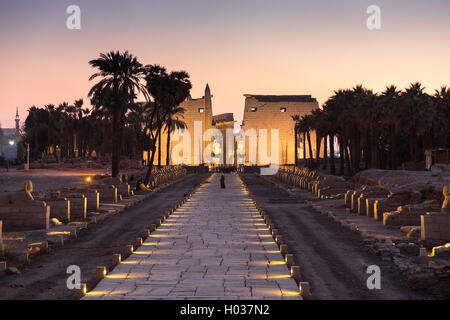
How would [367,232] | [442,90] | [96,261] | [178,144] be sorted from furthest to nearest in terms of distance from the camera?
[178,144] < [442,90] < [367,232] < [96,261]

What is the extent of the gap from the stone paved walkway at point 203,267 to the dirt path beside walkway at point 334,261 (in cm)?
70

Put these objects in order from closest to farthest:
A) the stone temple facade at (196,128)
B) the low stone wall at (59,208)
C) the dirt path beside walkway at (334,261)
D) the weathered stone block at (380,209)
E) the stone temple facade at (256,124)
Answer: the dirt path beside walkway at (334,261)
the low stone wall at (59,208)
the weathered stone block at (380,209)
the stone temple facade at (196,128)
the stone temple facade at (256,124)

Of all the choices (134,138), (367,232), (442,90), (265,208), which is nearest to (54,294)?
(367,232)

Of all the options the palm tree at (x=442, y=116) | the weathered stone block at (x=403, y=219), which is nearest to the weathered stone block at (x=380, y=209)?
the weathered stone block at (x=403, y=219)

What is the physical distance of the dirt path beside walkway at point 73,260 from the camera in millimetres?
10359

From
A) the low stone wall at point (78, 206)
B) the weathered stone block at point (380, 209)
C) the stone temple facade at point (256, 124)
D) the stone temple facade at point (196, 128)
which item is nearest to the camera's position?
the weathered stone block at point (380, 209)

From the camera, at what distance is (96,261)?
44.7ft

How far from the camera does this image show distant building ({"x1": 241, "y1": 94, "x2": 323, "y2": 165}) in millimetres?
135000

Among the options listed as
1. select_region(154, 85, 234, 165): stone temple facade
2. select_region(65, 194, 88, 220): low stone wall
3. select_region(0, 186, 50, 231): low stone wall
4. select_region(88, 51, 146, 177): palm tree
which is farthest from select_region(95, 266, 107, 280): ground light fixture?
select_region(154, 85, 234, 165): stone temple facade

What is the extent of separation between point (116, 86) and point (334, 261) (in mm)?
34789

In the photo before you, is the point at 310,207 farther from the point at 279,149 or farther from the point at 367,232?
the point at 279,149

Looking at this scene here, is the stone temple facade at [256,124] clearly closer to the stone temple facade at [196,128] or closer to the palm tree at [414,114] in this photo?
the stone temple facade at [196,128]

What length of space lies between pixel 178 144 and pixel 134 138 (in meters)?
23.9
